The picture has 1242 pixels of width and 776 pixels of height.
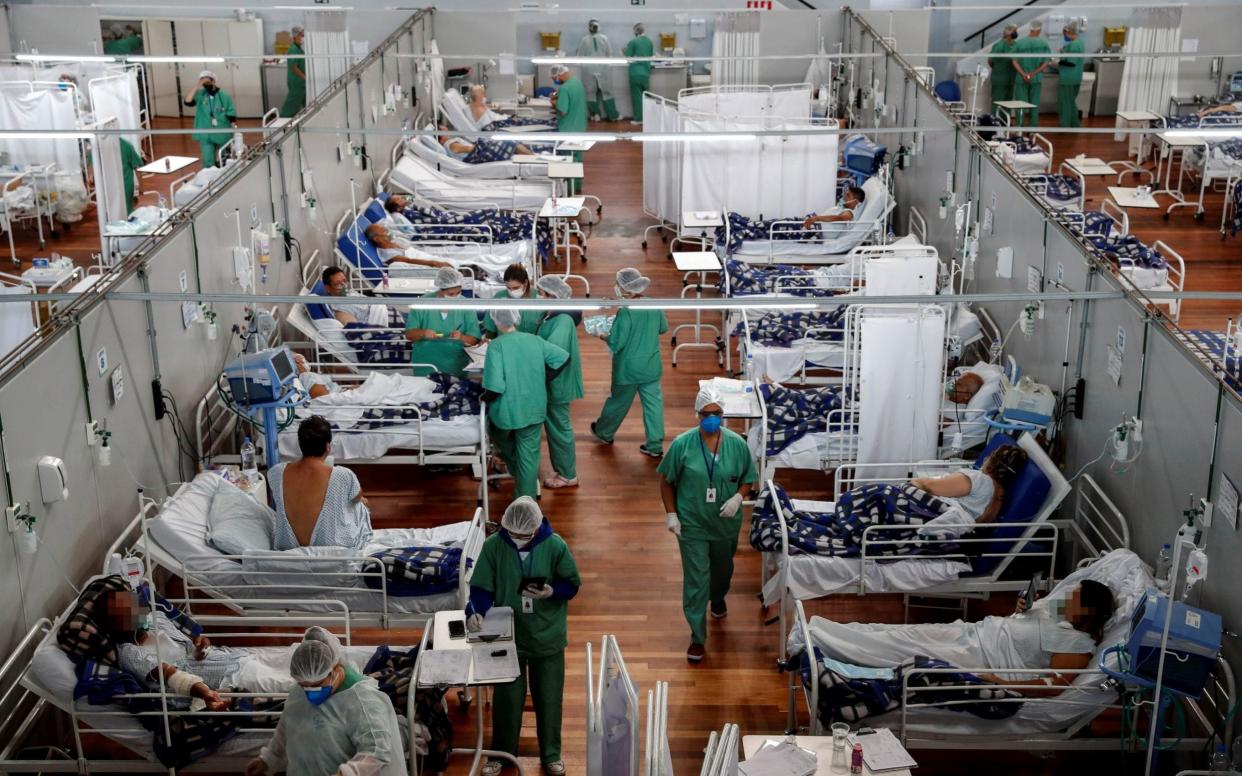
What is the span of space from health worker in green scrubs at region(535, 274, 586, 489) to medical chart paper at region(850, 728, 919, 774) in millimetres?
3912

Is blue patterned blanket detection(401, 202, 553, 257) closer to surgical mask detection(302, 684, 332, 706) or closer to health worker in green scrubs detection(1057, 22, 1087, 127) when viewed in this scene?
surgical mask detection(302, 684, 332, 706)

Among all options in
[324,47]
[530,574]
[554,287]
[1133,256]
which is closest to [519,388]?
[554,287]

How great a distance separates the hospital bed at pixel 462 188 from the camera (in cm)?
1420

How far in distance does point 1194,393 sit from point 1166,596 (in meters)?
1.07

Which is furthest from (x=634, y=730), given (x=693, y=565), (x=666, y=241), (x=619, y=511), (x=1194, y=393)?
(x=666, y=241)

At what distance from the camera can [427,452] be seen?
28.8ft

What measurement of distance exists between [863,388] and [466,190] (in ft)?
23.9

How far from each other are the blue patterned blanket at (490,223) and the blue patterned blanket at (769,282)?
2047 mm

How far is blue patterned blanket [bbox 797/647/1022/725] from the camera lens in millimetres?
6020

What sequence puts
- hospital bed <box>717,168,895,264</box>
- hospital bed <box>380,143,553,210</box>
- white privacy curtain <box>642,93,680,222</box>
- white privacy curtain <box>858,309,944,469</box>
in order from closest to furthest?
1. white privacy curtain <box>858,309,944,469</box>
2. hospital bed <box>717,168,895,264</box>
3. white privacy curtain <box>642,93,680,222</box>
4. hospital bed <box>380,143,553,210</box>

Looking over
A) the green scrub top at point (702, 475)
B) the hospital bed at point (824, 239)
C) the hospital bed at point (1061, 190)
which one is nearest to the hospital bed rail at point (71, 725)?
the green scrub top at point (702, 475)

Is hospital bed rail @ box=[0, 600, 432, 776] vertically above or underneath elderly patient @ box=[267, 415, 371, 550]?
underneath

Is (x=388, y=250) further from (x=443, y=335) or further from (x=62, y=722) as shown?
(x=62, y=722)

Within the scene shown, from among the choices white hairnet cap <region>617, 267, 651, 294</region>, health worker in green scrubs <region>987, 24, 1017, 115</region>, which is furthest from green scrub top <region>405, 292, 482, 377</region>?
health worker in green scrubs <region>987, 24, 1017, 115</region>
